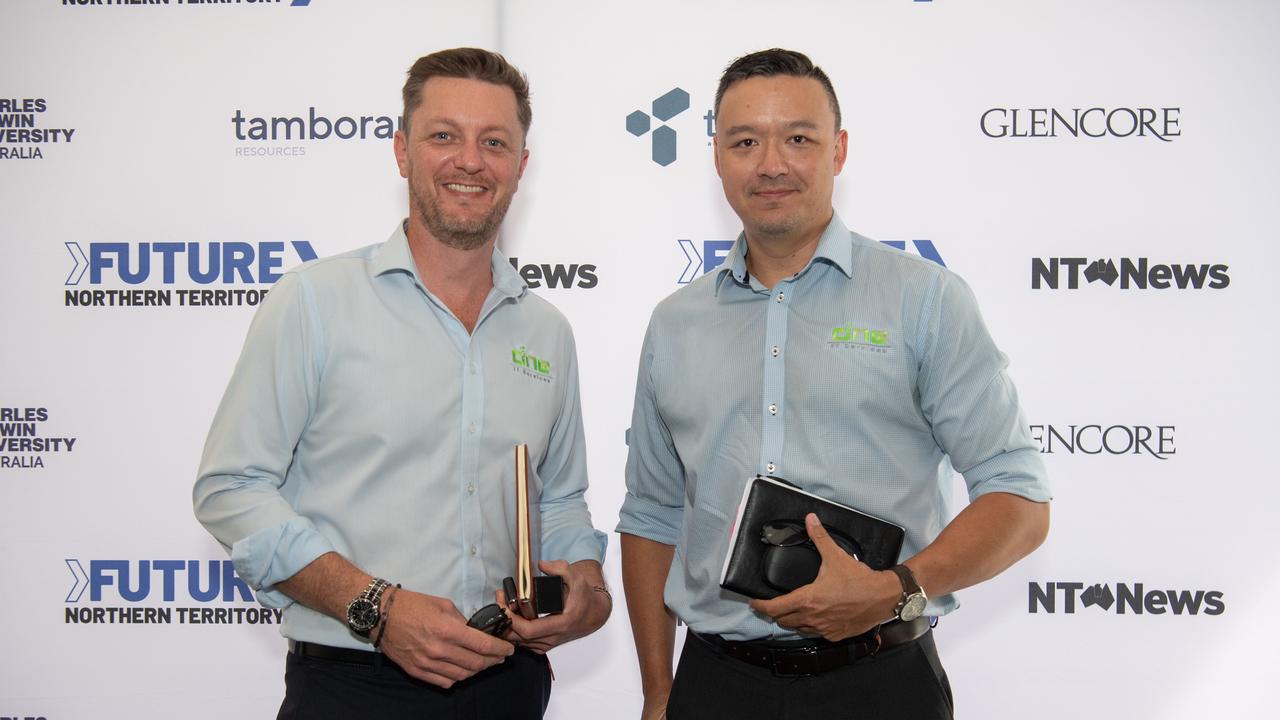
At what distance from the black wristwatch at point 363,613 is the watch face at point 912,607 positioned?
40.6 inches

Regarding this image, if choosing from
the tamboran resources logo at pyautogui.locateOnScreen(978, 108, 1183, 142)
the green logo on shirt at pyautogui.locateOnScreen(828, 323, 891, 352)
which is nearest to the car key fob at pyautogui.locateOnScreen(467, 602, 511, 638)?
the green logo on shirt at pyautogui.locateOnScreen(828, 323, 891, 352)

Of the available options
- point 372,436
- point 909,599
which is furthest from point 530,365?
point 909,599

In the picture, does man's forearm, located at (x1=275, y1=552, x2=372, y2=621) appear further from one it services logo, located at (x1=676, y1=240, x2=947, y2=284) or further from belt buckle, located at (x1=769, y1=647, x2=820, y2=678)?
one it services logo, located at (x1=676, y1=240, x2=947, y2=284)

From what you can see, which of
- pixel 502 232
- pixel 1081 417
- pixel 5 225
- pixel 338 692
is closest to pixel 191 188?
pixel 5 225

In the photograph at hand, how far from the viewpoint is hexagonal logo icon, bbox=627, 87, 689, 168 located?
3.52 metres

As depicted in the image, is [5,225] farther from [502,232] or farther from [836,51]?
[836,51]

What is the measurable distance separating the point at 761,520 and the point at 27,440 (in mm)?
3209

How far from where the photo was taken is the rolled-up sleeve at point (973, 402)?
192cm

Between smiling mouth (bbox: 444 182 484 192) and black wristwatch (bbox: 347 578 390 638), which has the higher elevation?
smiling mouth (bbox: 444 182 484 192)

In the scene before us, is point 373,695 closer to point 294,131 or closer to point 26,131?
point 294,131

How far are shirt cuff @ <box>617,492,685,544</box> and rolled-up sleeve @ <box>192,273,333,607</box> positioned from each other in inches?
32.1

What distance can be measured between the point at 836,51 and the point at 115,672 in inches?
148

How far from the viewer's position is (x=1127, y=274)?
136 inches

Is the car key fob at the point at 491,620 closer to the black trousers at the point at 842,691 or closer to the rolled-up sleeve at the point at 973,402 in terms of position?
the black trousers at the point at 842,691
